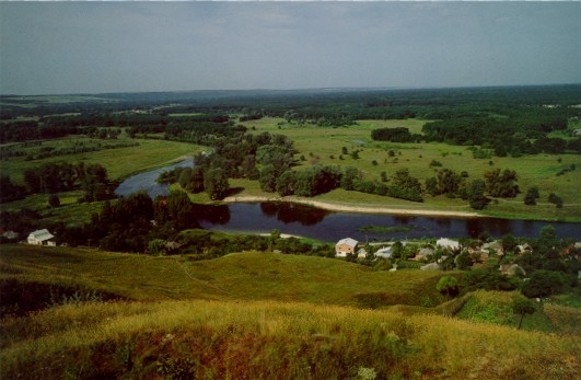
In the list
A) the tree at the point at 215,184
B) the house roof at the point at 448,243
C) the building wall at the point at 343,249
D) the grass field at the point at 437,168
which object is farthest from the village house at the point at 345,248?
the tree at the point at 215,184

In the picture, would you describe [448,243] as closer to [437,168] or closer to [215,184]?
[215,184]

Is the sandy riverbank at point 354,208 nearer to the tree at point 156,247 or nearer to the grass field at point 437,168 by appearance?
the grass field at point 437,168

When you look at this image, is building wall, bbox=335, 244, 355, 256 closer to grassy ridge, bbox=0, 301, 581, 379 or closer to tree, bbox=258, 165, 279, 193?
tree, bbox=258, 165, 279, 193

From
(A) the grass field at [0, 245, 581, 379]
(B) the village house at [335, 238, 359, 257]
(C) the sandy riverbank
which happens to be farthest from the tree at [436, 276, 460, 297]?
(C) the sandy riverbank

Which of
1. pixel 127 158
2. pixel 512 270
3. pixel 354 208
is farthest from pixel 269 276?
pixel 127 158

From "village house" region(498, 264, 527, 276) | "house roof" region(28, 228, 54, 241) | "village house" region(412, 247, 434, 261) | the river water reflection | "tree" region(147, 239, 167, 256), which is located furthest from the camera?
the river water reflection

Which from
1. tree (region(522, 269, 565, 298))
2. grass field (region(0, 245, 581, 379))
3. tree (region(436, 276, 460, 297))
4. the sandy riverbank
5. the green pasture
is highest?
grass field (region(0, 245, 581, 379))
